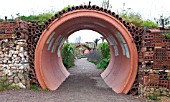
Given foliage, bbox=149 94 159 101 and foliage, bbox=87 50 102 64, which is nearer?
foliage, bbox=149 94 159 101

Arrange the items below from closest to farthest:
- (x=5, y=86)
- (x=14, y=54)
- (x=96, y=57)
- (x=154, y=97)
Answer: (x=154, y=97) < (x=5, y=86) < (x=14, y=54) < (x=96, y=57)

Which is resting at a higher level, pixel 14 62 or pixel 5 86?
pixel 14 62

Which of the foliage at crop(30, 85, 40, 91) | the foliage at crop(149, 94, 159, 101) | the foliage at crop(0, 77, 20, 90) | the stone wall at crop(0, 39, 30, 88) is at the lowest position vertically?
the foliage at crop(149, 94, 159, 101)

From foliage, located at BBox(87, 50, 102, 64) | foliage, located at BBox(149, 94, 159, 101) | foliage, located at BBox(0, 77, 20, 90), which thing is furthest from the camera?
foliage, located at BBox(87, 50, 102, 64)

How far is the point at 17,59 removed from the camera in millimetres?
8492

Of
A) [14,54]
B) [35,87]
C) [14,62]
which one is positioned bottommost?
[35,87]

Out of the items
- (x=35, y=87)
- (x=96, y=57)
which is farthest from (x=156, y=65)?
(x=96, y=57)

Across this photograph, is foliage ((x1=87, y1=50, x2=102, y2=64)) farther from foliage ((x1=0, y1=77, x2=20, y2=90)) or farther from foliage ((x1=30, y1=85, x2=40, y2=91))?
foliage ((x1=0, y1=77, x2=20, y2=90))

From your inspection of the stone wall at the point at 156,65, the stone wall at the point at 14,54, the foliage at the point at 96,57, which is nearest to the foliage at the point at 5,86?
the stone wall at the point at 14,54

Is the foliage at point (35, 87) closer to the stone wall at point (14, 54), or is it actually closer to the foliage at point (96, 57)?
the stone wall at point (14, 54)

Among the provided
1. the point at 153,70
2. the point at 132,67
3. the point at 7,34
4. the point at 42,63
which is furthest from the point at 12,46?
the point at 153,70

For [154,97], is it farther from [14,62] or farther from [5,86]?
[5,86]

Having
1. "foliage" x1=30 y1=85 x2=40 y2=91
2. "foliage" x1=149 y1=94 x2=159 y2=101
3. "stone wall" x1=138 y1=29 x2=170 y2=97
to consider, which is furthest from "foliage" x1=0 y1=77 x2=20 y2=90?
"foliage" x1=149 y1=94 x2=159 y2=101

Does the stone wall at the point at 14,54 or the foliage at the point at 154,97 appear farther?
the stone wall at the point at 14,54
